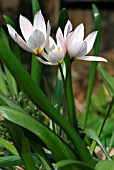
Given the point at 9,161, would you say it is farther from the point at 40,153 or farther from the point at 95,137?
the point at 95,137

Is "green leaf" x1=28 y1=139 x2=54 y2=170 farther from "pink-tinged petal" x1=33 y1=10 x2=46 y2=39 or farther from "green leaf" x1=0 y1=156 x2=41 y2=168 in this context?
"pink-tinged petal" x1=33 y1=10 x2=46 y2=39

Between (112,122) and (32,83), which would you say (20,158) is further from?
(112,122)

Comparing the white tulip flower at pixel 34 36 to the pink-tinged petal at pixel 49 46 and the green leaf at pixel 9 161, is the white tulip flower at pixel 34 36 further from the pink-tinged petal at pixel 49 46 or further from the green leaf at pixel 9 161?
the green leaf at pixel 9 161

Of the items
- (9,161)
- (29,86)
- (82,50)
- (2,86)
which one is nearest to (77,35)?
(82,50)

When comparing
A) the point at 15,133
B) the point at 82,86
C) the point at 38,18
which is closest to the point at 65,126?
the point at 15,133

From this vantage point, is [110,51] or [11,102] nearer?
[11,102]

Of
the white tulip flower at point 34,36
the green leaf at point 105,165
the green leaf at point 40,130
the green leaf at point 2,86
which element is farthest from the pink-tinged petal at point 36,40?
the green leaf at point 2,86
